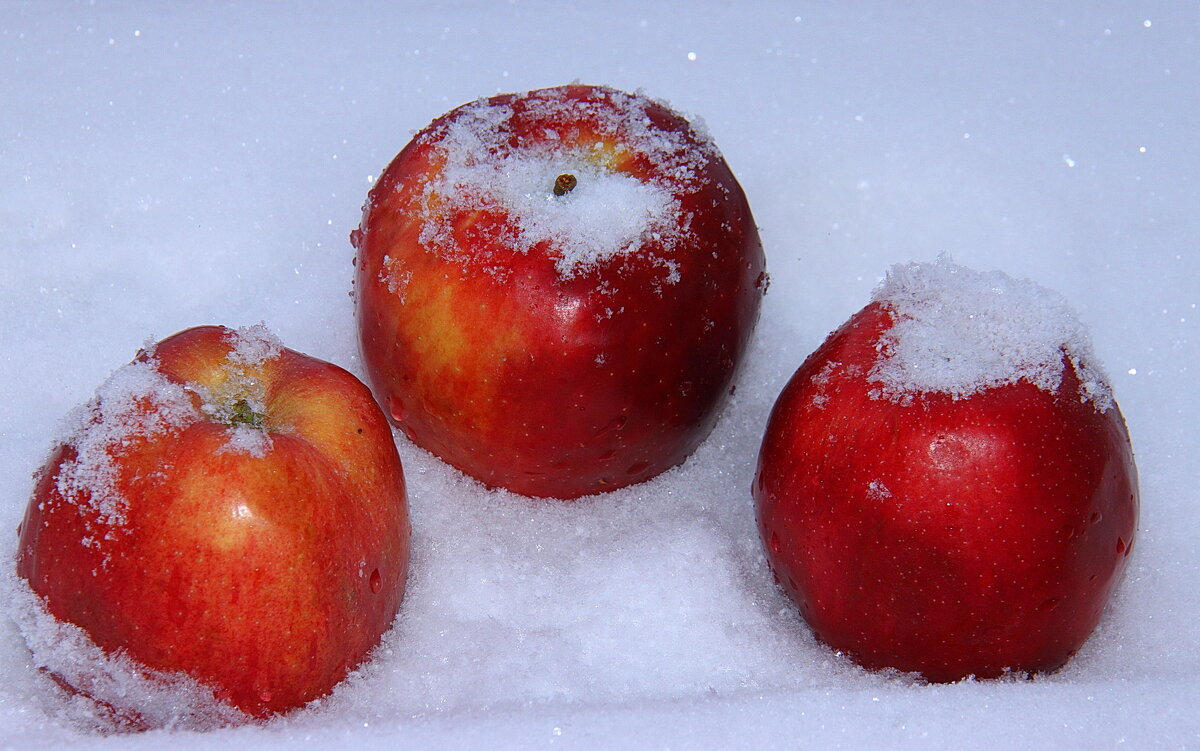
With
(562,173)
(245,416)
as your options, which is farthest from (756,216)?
(245,416)

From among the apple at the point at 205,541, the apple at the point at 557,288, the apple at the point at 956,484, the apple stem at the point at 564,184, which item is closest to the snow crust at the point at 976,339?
the apple at the point at 956,484

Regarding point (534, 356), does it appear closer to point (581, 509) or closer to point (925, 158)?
point (581, 509)

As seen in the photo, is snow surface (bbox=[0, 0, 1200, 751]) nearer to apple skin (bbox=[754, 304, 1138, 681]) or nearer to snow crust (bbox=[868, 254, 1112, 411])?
apple skin (bbox=[754, 304, 1138, 681])

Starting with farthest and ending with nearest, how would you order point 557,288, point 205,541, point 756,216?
point 756,216 < point 557,288 < point 205,541

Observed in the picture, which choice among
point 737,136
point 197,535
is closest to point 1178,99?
point 737,136

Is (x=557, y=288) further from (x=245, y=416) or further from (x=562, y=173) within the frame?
(x=245, y=416)

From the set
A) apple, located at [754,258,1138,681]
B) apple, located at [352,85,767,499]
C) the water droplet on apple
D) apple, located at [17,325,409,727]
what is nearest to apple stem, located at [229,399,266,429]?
apple, located at [17,325,409,727]
